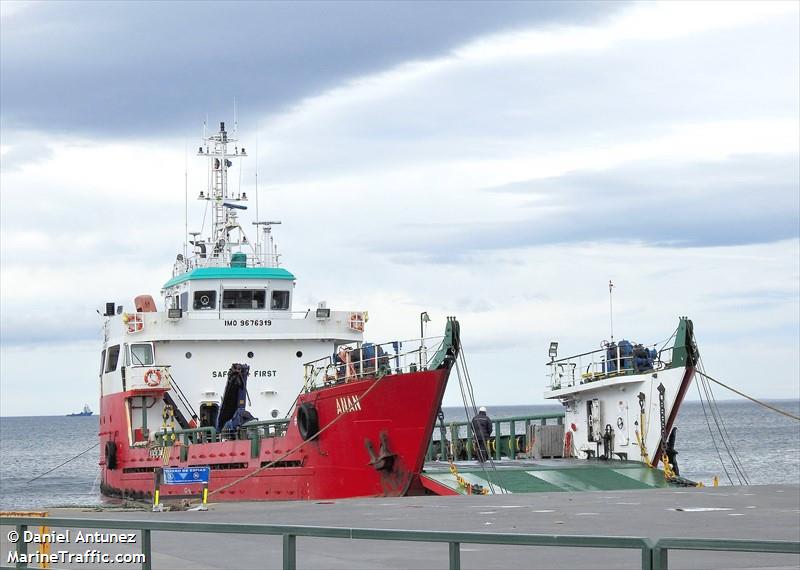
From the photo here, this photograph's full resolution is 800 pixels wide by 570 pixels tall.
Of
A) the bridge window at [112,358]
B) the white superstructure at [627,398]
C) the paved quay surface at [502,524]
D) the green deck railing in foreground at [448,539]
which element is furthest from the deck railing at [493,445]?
the green deck railing in foreground at [448,539]

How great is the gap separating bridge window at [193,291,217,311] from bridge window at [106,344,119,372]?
9.74 feet

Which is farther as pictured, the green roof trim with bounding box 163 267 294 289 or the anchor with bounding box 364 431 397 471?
the green roof trim with bounding box 163 267 294 289

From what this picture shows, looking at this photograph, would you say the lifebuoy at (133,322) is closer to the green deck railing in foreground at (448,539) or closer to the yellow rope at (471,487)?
the yellow rope at (471,487)

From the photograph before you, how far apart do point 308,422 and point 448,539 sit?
17775 millimetres

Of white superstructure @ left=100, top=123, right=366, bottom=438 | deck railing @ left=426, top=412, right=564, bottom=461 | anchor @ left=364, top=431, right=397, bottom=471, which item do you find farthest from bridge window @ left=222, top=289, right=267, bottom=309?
anchor @ left=364, top=431, right=397, bottom=471

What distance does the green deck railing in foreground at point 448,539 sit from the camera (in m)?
7.26

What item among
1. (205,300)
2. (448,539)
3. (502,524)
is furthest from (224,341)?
(448,539)

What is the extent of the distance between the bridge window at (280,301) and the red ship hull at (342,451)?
17.5 ft

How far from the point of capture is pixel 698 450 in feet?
309

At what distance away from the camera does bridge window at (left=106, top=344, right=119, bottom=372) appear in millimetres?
35188

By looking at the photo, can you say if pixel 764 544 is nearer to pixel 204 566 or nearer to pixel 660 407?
pixel 204 566

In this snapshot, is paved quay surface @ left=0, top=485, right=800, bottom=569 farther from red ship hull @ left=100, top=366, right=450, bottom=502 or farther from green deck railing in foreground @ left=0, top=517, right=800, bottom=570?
red ship hull @ left=100, top=366, right=450, bottom=502

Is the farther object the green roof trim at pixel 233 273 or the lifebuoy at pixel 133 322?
the green roof trim at pixel 233 273

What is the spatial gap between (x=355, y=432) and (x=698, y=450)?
7376 cm
